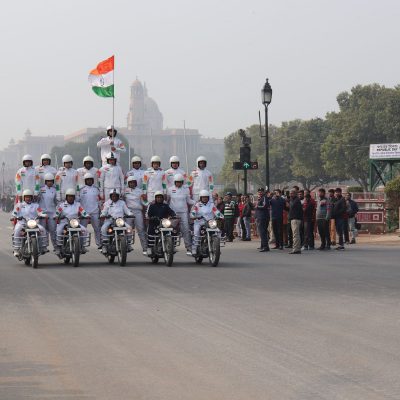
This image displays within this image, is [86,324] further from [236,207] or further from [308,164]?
[308,164]

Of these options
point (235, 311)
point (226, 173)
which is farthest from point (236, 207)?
point (226, 173)

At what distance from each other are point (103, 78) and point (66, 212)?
28.9ft

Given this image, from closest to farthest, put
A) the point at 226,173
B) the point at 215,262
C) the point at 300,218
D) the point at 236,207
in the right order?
1. the point at 215,262
2. the point at 300,218
3. the point at 236,207
4. the point at 226,173

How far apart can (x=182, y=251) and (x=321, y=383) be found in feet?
65.2

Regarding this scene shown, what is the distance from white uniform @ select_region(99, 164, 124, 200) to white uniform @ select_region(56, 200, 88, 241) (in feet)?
3.22

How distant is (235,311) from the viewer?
503 inches

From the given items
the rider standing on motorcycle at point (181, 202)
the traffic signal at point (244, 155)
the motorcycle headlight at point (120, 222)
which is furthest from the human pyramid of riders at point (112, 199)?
the traffic signal at point (244, 155)

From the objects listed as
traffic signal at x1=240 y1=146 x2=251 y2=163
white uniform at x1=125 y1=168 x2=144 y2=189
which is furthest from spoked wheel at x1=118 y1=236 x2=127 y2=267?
traffic signal at x1=240 y1=146 x2=251 y2=163

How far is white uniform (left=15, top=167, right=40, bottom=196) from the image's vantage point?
22.7 meters

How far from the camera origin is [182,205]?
73.0 feet

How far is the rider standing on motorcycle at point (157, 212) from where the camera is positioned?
71.3 ft

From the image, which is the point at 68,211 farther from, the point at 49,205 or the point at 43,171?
the point at 43,171

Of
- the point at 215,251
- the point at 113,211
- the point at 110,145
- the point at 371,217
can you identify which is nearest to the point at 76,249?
the point at 113,211

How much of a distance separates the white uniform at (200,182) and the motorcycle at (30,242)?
3.38 meters
